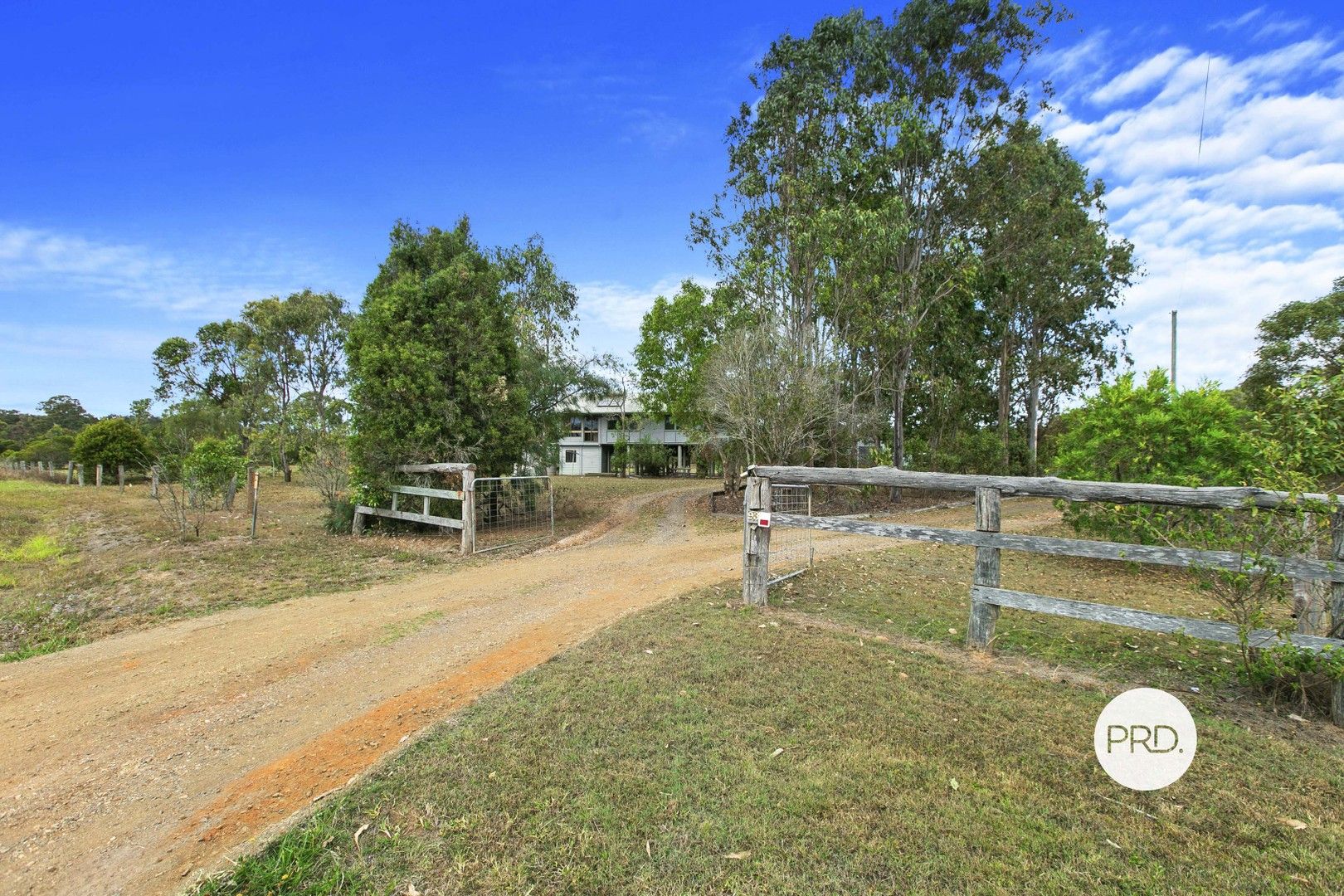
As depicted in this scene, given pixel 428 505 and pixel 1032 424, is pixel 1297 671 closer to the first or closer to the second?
pixel 428 505

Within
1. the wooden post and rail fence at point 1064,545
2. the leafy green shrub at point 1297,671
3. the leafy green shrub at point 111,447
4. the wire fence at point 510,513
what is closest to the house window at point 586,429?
the leafy green shrub at point 111,447

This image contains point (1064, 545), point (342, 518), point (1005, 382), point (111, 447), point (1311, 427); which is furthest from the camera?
point (111, 447)

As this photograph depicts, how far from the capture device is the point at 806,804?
286 centimetres

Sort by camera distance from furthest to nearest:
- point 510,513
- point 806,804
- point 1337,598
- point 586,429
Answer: point 586,429, point 510,513, point 1337,598, point 806,804

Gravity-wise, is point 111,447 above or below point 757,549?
above

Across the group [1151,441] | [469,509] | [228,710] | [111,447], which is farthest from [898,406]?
[111,447]

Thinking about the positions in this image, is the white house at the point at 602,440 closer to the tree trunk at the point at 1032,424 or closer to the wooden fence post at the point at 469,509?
the tree trunk at the point at 1032,424

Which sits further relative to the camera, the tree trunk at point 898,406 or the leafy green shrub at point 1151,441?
the tree trunk at point 898,406

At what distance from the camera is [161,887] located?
2.39 metres

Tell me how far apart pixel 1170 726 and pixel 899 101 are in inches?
704

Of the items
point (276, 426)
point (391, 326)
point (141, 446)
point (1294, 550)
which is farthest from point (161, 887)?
point (141, 446)

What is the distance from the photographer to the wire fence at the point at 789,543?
823 centimetres

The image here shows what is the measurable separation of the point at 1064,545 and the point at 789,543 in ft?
15.3

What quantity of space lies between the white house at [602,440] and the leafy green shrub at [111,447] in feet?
76.6
